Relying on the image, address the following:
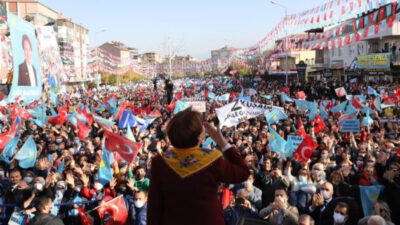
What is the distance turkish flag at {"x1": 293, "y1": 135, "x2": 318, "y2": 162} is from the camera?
8414mm

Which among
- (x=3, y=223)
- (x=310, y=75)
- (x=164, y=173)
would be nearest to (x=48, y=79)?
(x=3, y=223)

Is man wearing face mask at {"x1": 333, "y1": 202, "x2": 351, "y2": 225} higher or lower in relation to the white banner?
lower

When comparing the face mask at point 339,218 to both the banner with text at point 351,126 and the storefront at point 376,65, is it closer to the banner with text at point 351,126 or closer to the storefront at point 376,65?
the banner with text at point 351,126

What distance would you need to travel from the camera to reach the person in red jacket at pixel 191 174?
2645 mm

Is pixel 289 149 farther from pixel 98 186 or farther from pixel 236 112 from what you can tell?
pixel 236 112

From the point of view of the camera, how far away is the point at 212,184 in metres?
2.68

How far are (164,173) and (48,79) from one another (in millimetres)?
19057

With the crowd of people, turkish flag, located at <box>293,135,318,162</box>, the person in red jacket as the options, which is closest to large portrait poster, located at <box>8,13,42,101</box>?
the crowd of people

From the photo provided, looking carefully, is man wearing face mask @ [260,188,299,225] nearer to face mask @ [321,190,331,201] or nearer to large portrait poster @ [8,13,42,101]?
face mask @ [321,190,331,201]

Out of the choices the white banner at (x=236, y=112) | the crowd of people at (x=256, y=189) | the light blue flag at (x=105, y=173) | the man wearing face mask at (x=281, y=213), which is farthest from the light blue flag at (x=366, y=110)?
the man wearing face mask at (x=281, y=213)

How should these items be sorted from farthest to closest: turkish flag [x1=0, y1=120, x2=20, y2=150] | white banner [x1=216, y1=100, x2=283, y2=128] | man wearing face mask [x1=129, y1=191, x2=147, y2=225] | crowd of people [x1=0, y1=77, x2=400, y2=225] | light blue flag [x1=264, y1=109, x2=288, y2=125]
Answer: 1. light blue flag [x1=264, y1=109, x2=288, y2=125]
2. white banner [x1=216, y1=100, x2=283, y2=128]
3. turkish flag [x1=0, y1=120, x2=20, y2=150]
4. man wearing face mask [x1=129, y1=191, x2=147, y2=225]
5. crowd of people [x1=0, y1=77, x2=400, y2=225]

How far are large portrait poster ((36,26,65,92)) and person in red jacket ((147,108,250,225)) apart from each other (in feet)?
59.0

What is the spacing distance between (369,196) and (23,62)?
39.7ft

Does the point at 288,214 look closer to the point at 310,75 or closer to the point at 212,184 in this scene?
the point at 212,184
